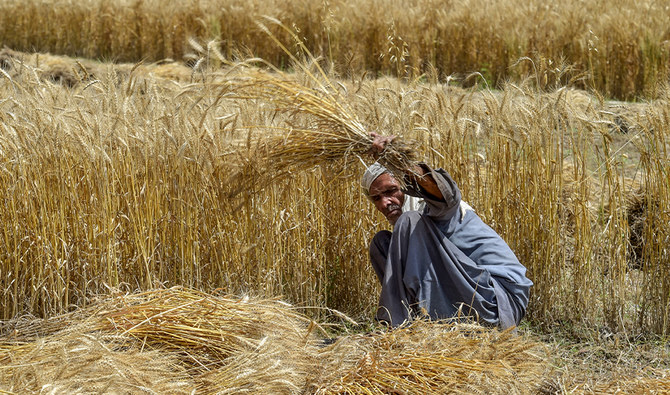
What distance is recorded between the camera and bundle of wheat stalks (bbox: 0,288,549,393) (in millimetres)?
2492

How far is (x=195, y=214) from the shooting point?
369cm

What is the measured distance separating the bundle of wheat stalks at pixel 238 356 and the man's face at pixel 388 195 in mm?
536

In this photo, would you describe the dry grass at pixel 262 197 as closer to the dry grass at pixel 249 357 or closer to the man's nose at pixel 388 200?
the man's nose at pixel 388 200

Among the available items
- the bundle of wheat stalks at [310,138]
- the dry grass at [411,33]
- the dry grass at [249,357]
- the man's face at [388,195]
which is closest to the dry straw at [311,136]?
the bundle of wheat stalks at [310,138]

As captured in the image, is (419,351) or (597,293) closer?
(419,351)

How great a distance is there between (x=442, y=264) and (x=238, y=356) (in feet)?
3.40

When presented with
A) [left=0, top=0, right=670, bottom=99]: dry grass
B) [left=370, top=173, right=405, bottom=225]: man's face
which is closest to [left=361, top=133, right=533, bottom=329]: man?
[left=370, top=173, right=405, bottom=225]: man's face

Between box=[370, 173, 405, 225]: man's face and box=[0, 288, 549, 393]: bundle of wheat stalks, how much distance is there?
1.76 ft

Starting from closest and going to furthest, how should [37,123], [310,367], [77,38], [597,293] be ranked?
1. [310,367]
2. [37,123]
3. [597,293]
4. [77,38]

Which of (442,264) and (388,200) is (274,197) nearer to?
(388,200)

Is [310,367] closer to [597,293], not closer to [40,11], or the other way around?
[597,293]

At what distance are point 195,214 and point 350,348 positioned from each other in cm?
110

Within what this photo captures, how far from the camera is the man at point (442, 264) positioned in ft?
10.9

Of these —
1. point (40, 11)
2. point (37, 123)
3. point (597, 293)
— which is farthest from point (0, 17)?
point (597, 293)
